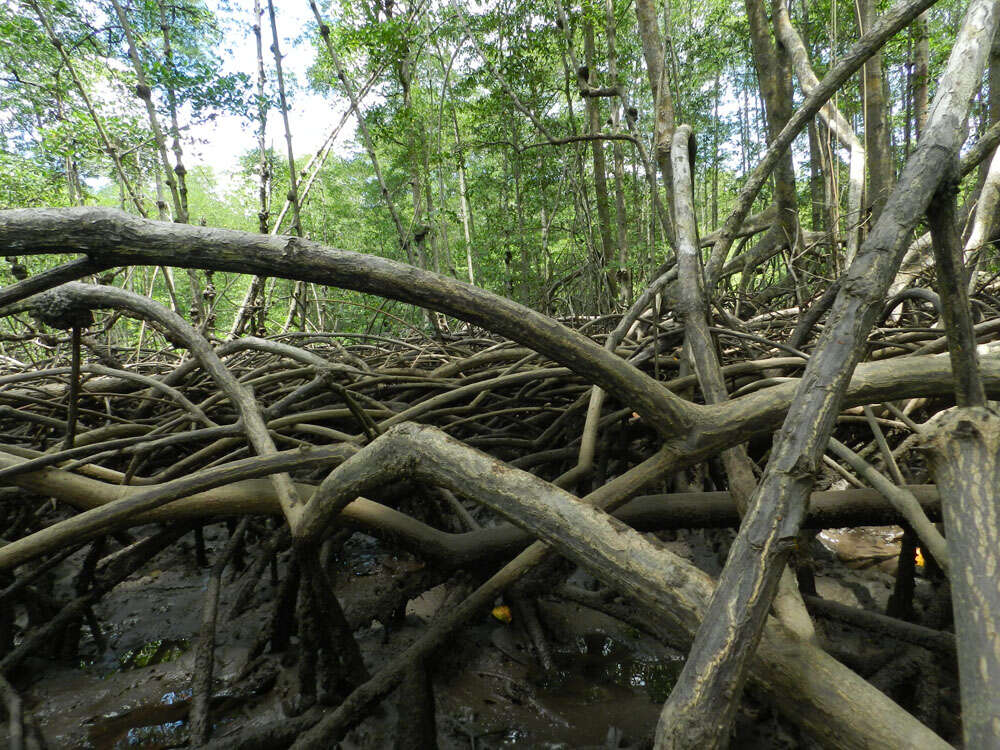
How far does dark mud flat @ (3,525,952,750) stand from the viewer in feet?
3.57

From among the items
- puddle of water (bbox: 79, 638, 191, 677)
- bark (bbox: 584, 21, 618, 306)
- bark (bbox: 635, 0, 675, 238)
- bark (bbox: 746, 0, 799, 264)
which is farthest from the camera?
bark (bbox: 584, 21, 618, 306)

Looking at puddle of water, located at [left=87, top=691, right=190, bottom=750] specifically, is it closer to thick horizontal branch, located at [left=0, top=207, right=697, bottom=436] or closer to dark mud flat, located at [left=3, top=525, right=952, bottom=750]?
dark mud flat, located at [left=3, top=525, right=952, bottom=750]

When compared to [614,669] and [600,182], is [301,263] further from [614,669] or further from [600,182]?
[600,182]

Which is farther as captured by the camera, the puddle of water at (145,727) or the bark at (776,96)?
the bark at (776,96)

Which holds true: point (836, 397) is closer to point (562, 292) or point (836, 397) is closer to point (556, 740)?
point (556, 740)

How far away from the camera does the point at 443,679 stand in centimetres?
126

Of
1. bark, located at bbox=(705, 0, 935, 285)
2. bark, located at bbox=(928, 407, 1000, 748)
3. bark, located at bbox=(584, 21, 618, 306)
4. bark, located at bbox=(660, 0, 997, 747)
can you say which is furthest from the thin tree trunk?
bark, located at bbox=(928, 407, 1000, 748)

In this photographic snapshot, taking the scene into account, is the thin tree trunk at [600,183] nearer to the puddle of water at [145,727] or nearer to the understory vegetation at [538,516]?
the understory vegetation at [538,516]

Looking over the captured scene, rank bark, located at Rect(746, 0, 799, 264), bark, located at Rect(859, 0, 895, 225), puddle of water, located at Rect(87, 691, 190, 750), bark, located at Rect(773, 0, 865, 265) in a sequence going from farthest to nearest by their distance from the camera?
bark, located at Rect(746, 0, 799, 264), bark, located at Rect(859, 0, 895, 225), bark, located at Rect(773, 0, 865, 265), puddle of water, located at Rect(87, 691, 190, 750)

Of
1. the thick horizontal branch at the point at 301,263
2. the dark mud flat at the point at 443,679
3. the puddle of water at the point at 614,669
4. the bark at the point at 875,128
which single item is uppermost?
the bark at the point at 875,128

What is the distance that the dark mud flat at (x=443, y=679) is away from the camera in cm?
109

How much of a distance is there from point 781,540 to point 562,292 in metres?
9.12

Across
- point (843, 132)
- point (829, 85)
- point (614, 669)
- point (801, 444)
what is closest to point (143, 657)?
point (614, 669)

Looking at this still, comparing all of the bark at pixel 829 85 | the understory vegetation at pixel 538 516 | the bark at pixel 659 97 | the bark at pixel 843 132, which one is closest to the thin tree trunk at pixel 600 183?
the bark at pixel 843 132
